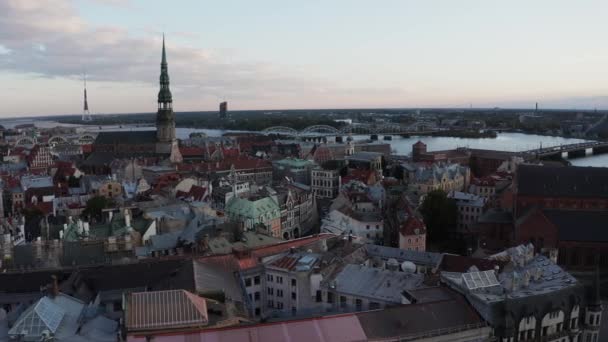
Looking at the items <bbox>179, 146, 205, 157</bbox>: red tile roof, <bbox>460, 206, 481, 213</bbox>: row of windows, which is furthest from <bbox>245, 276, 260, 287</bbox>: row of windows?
<bbox>179, 146, 205, 157</bbox>: red tile roof

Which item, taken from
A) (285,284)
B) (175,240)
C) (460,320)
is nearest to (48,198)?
(175,240)

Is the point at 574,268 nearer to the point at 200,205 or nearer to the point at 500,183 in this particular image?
the point at 500,183

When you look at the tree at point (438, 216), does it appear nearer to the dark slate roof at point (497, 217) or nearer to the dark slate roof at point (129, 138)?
the dark slate roof at point (497, 217)

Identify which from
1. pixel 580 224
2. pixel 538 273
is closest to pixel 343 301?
pixel 538 273

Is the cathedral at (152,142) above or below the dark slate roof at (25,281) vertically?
above

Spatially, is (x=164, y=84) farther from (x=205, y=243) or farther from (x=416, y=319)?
(x=416, y=319)

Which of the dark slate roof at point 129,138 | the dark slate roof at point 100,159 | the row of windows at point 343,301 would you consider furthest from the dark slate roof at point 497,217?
the dark slate roof at point 129,138
